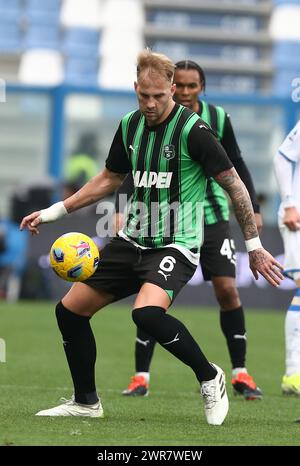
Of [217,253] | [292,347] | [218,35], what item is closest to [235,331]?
[292,347]

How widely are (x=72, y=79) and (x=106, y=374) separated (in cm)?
2558

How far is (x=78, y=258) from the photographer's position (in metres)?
6.77

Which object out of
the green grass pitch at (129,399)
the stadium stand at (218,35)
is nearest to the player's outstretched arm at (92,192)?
the green grass pitch at (129,399)

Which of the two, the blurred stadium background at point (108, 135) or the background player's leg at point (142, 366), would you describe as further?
the background player's leg at point (142, 366)

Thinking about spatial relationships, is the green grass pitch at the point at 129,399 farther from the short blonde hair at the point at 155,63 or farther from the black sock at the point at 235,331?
the short blonde hair at the point at 155,63

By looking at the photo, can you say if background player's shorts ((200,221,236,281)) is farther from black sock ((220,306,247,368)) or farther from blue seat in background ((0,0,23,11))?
blue seat in background ((0,0,23,11))

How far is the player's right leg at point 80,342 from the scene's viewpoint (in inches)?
274

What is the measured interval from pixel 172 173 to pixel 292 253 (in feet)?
7.16

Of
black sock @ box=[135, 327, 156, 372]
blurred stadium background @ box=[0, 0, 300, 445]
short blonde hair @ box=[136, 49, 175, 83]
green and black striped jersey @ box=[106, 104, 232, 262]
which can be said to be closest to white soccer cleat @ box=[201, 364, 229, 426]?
blurred stadium background @ box=[0, 0, 300, 445]

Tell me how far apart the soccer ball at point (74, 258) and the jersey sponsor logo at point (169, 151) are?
0.66 meters

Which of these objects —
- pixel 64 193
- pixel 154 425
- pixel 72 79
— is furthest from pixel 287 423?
pixel 72 79

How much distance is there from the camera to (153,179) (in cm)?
689

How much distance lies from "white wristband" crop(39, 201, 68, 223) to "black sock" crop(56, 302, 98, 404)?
1.69 feet

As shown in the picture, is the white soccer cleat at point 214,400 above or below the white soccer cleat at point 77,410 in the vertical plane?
above
